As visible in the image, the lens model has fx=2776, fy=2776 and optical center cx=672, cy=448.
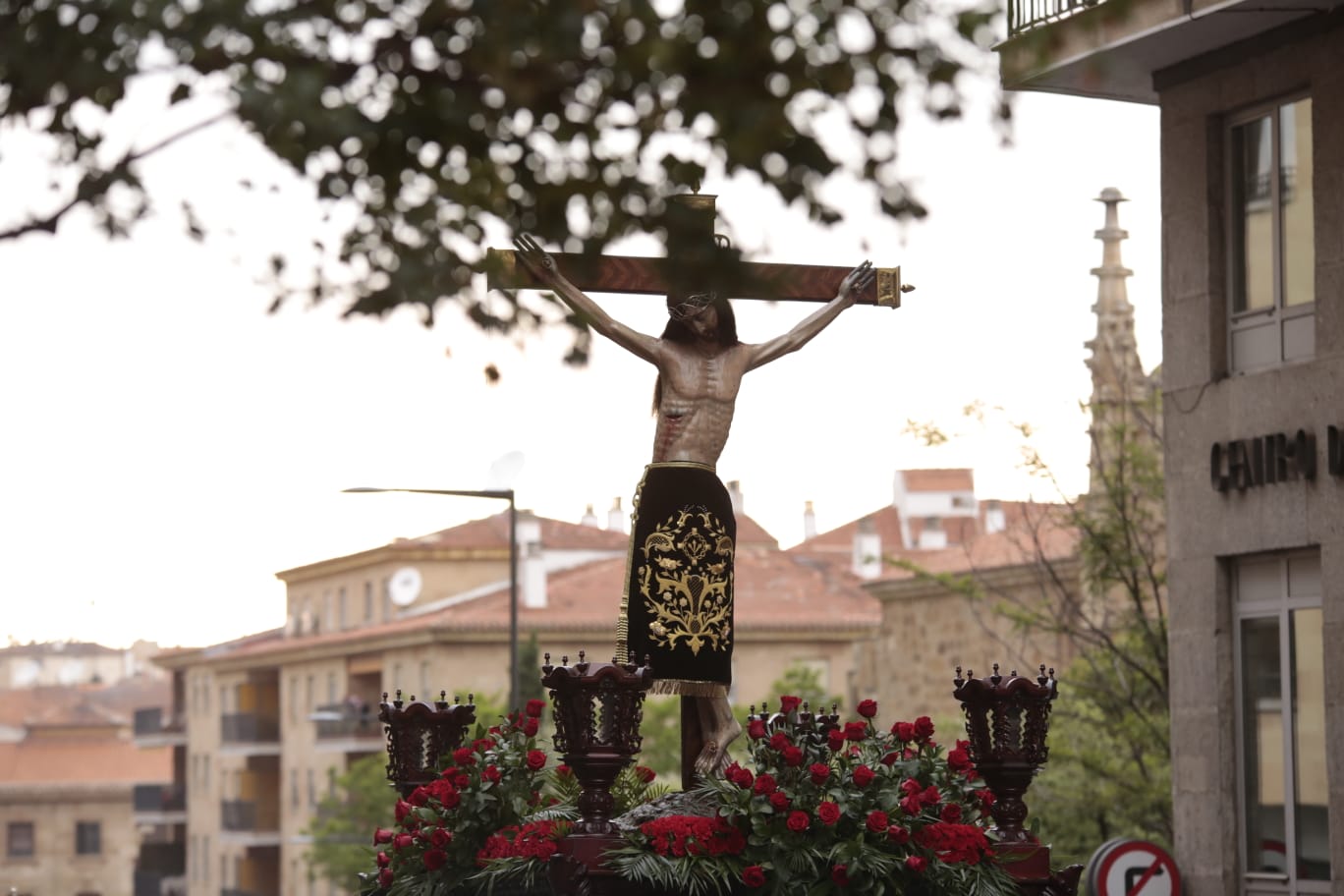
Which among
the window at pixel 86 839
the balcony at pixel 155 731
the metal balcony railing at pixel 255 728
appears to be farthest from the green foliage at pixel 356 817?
the window at pixel 86 839

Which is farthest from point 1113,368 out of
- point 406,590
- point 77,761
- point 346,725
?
point 77,761

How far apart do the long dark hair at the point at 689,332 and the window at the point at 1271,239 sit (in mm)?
9206

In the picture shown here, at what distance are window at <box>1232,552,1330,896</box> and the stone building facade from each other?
2 cm

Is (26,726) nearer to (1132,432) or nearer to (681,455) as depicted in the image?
(1132,432)

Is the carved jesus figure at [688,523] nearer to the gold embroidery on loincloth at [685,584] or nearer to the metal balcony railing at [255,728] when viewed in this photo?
the gold embroidery on loincloth at [685,584]

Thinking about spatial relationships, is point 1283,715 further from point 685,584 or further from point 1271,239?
point 685,584

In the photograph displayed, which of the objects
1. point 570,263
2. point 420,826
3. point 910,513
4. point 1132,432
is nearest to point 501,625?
point 910,513

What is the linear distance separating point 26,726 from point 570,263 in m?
142

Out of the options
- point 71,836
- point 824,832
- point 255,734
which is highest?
point 824,832

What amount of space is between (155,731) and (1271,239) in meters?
107

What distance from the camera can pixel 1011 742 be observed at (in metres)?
13.5

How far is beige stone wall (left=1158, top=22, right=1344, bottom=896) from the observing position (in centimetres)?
2117

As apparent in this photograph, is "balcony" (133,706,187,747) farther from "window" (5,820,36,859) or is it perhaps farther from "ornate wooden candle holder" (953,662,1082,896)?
"ornate wooden candle holder" (953,662,1082,896)

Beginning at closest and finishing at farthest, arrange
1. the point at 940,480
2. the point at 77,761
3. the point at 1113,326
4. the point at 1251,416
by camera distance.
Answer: the point at 1251,416, the point at 1113,326, the point at 940,480, the point at 77,761
